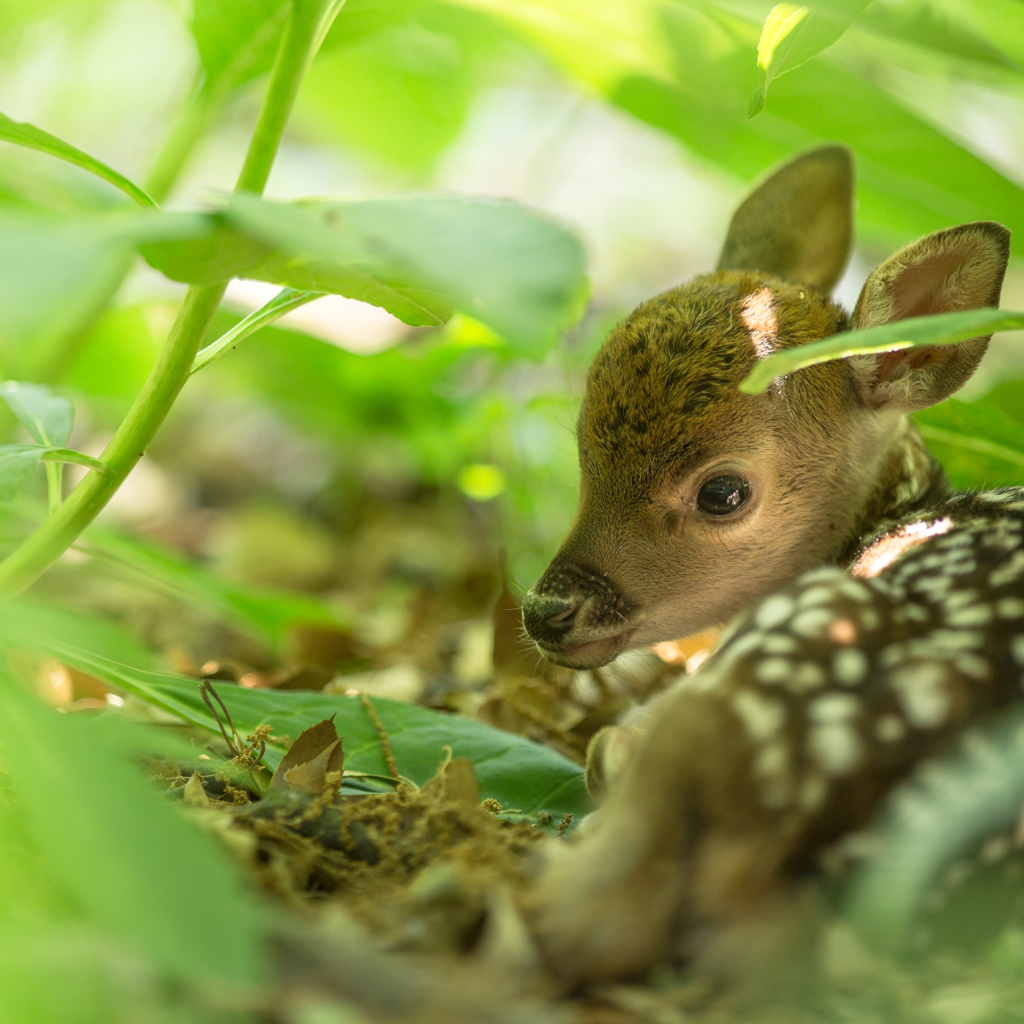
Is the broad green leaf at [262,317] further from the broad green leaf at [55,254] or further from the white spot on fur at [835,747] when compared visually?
the white spot on fur at [835,747]

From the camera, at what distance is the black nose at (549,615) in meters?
2.54

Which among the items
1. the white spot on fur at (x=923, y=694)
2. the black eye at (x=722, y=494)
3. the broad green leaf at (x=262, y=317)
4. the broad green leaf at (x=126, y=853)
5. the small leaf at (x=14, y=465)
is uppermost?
the broad green leaf at (x=262, y=317)

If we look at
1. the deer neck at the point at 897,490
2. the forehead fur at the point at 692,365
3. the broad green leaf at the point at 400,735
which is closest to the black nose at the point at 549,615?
the broad green leaf at the point at 400,735

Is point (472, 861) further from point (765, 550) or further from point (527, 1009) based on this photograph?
point (765, 550)

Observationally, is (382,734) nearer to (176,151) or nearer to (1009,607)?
(1009,607)

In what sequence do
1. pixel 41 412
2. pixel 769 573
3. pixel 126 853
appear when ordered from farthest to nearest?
pixel 769 573, pixel 41 412, pixel 126 853

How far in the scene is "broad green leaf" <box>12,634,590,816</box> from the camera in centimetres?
228

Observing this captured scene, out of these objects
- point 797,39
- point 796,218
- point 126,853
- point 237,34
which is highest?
point 237,34

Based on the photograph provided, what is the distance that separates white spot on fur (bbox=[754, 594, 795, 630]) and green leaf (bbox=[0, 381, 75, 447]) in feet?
5.02

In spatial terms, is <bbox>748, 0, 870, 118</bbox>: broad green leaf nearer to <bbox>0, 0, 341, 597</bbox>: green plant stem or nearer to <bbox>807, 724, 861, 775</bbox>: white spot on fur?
<bbox>0, 0, 341, 597</bbox>: green plant stem

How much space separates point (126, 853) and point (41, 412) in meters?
1.48

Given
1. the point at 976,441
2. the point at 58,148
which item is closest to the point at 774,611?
the point at 58,148

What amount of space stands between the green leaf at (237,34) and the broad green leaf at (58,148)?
1.10 meters

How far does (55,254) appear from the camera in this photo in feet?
3.76
